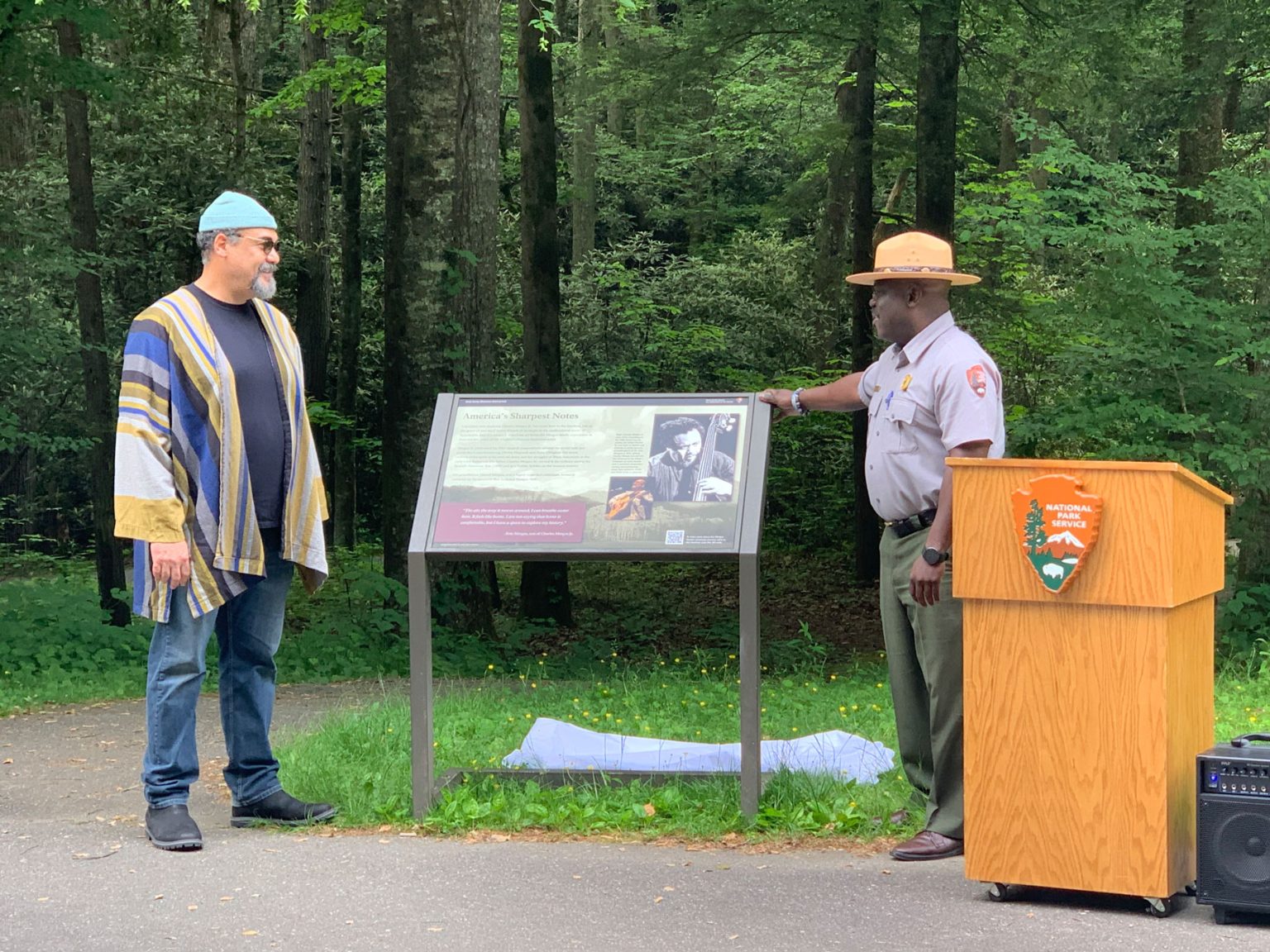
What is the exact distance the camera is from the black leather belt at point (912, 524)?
561 centimetres

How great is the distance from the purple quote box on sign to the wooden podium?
1.63 meters

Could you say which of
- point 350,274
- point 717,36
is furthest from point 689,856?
point 350,274

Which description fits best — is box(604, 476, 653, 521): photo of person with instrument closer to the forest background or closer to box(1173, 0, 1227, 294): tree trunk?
the forest background

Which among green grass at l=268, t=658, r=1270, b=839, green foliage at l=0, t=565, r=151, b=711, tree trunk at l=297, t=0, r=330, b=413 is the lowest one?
green foliage at l=0, t=565, r=151, b=711

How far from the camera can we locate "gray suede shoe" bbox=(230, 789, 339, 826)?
5.96 m

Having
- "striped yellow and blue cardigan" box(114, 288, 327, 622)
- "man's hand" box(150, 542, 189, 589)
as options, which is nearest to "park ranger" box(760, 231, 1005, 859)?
"striped yellow and blue cardigan" box(114, 288, 327, 622)

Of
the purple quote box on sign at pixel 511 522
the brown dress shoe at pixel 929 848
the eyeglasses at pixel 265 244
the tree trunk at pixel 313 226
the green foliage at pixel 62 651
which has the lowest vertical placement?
the green foliage at pixel 62 651

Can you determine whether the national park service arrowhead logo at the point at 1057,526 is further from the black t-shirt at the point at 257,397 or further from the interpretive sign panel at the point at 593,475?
the black t-shirt at the point at 257,397

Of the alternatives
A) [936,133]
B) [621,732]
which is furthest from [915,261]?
[936,133]

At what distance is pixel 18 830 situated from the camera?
233 inches

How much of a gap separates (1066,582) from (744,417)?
176cm

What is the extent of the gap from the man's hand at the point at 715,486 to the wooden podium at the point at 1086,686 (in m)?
1.24

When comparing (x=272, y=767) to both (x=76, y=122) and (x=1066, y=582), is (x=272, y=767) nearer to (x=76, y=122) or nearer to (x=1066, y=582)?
(x=1066, y=582)

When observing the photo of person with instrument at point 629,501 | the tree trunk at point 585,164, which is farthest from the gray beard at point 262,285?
the tree trunk at point 585,164
